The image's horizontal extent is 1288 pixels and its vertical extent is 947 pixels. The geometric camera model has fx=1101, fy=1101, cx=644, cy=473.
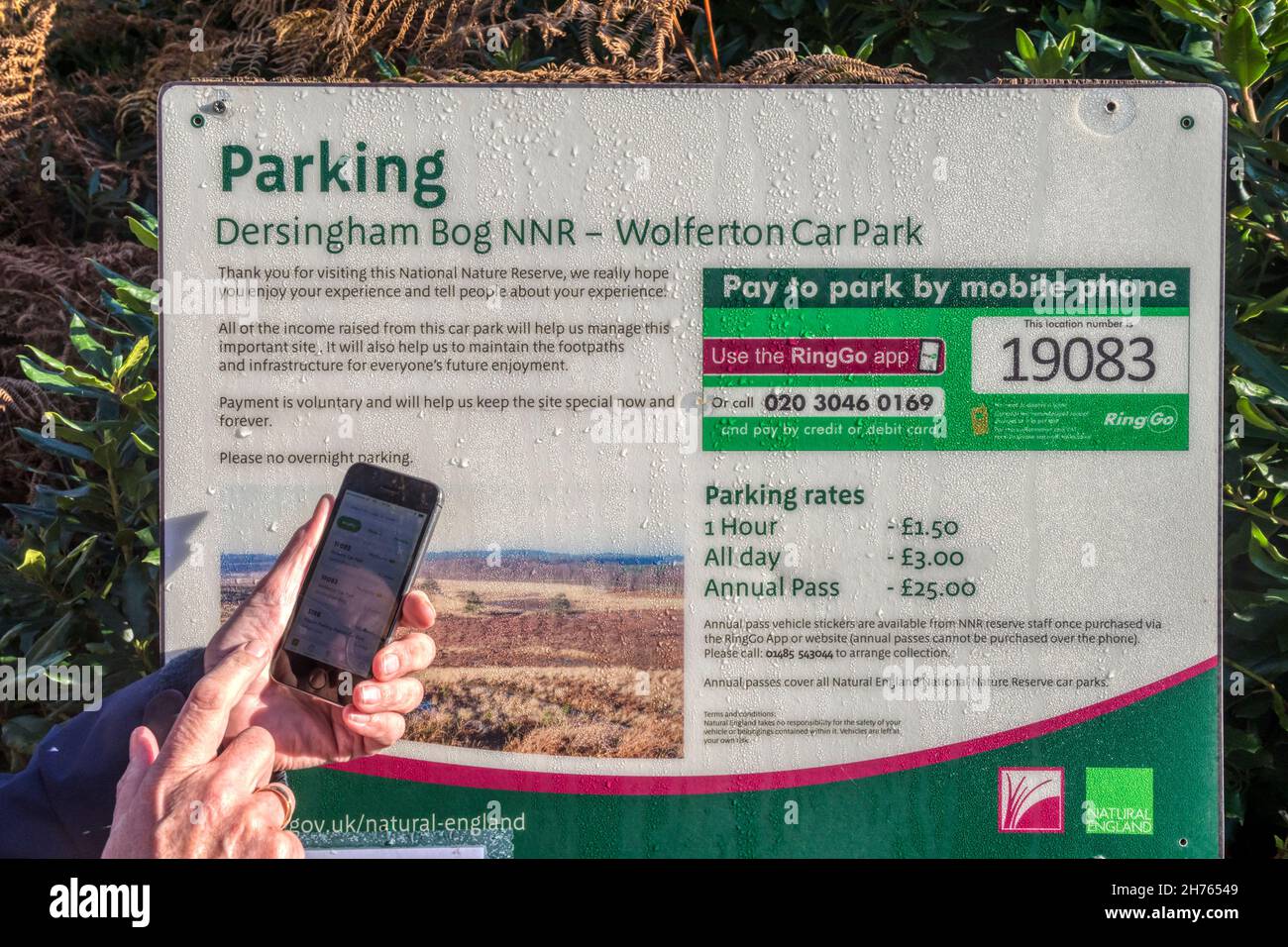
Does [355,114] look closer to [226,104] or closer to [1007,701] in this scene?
[226,104]

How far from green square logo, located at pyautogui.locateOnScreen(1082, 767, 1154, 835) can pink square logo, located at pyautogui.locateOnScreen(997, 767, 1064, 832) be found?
68mm

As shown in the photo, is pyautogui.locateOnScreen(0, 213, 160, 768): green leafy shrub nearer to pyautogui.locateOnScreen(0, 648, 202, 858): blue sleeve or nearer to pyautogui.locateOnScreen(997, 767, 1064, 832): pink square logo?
pyautogui.locateOnScreen(0, 648, 202, 858): blue sleeve

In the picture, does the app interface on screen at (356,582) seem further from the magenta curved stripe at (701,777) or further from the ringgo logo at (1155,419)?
the ringgo logo at (1155,419)

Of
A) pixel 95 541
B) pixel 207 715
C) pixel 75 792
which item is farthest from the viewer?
pixel 95 541

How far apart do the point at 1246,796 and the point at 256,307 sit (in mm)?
2918

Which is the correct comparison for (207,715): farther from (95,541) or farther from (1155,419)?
(1155,419)

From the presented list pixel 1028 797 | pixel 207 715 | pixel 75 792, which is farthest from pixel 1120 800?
pixel 75 792

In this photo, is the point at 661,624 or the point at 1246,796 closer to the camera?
the point at 661,624

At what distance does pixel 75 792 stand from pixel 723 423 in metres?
1.71

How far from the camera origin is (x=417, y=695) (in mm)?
2393

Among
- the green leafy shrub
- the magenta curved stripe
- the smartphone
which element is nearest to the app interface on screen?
the smartphone

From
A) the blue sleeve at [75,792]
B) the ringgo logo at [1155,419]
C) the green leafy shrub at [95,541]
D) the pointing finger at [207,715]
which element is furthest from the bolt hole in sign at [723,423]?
the green leafy shrub at [95,541]

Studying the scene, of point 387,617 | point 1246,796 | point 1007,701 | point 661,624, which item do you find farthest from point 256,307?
point 1246,796

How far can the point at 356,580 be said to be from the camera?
7.88 ft
